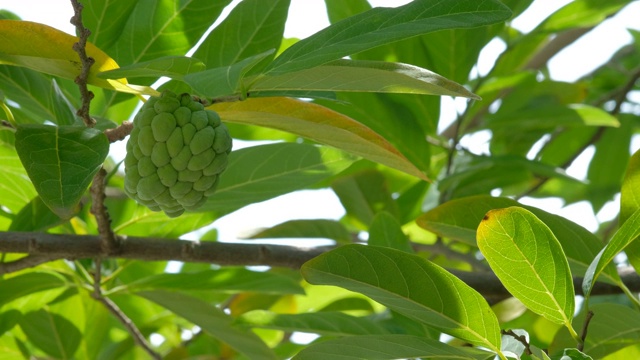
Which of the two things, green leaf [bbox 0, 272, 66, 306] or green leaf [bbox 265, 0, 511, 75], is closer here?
green leaf [bbox 265, 0, 511, 75]

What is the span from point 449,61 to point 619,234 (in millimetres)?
1051

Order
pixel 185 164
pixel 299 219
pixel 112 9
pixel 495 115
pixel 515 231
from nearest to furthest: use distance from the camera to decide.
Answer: pixel 515 231 < pixel 185 164 < pixel 112 9 < pixel 299 219 < pixel 495 115

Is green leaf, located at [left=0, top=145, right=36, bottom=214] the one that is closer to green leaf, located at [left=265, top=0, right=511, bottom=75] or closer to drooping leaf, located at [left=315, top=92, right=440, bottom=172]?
green leaf, located at [left=265, top=0, right=511, bottom=75]

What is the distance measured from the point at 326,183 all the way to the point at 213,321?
0.65 meters

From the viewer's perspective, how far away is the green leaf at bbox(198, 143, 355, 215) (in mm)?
1479

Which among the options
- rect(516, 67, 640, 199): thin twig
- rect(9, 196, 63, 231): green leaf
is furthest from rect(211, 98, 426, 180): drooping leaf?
rect(516, 67, 640, 199): thin twig

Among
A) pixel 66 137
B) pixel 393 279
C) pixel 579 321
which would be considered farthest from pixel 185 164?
pixel 579 321

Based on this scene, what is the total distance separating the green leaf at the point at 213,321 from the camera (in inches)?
61.3

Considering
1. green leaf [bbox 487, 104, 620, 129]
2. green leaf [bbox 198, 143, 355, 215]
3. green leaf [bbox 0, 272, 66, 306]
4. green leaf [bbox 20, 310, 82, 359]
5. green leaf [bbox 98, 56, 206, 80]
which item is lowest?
green leaf [bbox 20, 310, 82, 359]

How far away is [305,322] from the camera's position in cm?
131

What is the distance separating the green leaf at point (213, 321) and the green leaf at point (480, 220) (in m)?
0.44

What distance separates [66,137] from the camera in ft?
3.42

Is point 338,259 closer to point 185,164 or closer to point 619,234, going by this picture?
point 185,164

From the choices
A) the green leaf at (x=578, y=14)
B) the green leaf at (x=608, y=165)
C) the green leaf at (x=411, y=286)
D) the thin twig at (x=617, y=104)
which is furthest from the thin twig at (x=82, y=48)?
the green leaf at (x=608, y=165)
